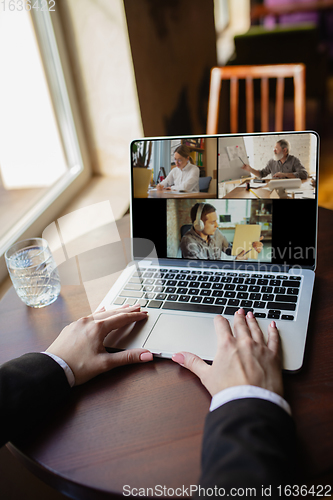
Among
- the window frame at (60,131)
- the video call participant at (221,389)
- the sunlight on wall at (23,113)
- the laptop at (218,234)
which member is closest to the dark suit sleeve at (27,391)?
the video call participant at (221,389)

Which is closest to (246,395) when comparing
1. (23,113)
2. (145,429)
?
(145,429)

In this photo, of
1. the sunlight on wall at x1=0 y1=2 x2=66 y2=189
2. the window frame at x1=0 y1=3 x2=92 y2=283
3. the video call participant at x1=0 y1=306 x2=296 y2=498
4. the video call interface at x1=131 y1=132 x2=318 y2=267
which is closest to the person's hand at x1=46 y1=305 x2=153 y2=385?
the video call participant at x1=0 y1=306 x2=296 y2=498

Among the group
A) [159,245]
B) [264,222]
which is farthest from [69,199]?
[264,222]

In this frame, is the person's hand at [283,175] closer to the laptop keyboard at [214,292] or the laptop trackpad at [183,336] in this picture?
the laptop keyboard at [214,292]

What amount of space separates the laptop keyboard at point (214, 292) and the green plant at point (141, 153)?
25 cm

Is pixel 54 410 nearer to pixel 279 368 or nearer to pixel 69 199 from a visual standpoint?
pixel 279 368

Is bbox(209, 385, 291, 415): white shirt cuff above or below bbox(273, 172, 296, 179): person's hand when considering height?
below

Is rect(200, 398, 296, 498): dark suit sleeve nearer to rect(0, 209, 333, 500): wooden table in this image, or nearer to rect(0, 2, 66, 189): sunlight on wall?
rect(0, 209, 333, 500): wooden table

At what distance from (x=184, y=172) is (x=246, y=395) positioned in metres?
0.49

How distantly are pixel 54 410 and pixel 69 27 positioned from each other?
4.70ft

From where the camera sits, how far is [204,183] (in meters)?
0.80

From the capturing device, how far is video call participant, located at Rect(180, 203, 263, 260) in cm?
81

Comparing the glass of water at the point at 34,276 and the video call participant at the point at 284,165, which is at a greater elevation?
the video call participant at the point at 284,165

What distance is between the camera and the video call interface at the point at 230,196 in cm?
76
